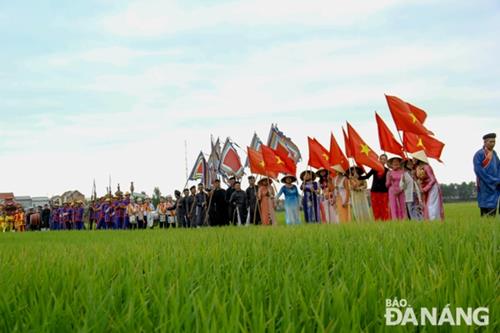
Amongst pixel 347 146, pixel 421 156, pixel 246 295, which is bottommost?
pixel 246 295

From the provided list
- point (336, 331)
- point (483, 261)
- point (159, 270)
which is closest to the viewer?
point (336, 331)

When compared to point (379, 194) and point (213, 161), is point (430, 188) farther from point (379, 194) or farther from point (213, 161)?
point (213, 161)

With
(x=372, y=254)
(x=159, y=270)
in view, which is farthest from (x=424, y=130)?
(x=159, y=270)

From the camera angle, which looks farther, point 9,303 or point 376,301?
point 9,303

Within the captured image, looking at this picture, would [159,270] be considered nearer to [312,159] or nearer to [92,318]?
[92,318]

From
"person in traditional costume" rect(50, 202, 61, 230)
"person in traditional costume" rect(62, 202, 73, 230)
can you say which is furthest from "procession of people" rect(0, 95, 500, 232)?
"person in traditional costume" rect(50, 202, 61, 230)

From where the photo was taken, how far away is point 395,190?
40.6 feet

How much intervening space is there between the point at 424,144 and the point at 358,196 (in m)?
3.20

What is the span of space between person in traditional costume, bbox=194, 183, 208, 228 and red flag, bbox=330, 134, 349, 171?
6.39 metres

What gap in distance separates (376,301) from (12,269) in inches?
100

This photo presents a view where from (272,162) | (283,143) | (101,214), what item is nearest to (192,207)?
(283,143)

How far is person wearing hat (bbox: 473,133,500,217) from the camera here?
9573 millimetres

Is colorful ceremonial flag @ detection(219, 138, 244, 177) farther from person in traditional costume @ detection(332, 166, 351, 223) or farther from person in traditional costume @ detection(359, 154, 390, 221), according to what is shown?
person in traditional costume @ detection(359, 154, 390, 221)

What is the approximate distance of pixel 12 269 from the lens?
363 centimetres
